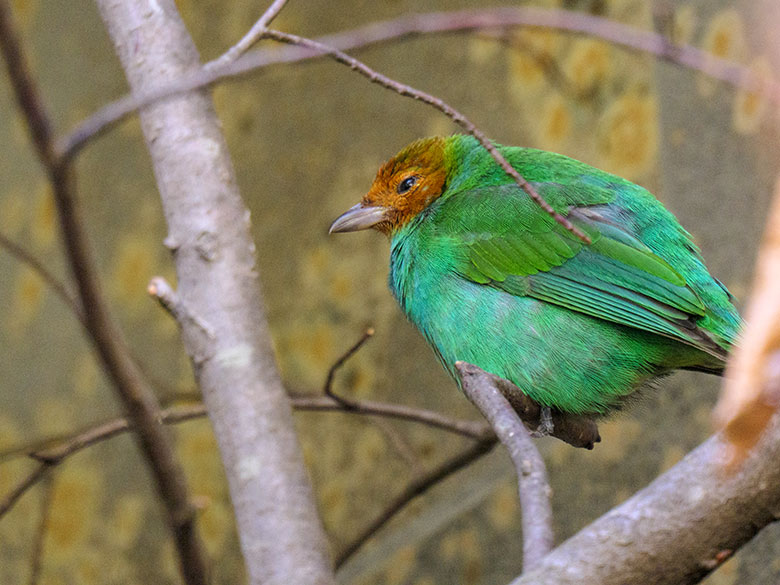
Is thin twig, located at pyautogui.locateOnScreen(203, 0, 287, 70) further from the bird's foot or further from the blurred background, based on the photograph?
the bird's foot

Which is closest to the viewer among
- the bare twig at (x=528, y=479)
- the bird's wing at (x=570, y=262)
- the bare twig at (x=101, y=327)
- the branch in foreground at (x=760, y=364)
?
the branch in foreground at (x=760, y=364)

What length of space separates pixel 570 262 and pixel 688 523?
1.26 m

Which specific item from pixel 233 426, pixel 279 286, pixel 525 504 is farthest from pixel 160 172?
pixel 279 286

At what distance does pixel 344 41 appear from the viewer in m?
1.16

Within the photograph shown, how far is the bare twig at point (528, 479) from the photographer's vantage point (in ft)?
4.03

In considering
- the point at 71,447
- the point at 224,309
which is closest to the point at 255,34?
the point at 224,309

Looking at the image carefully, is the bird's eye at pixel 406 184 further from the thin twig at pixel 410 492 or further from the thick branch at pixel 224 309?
the thick branch at pixel 224 309

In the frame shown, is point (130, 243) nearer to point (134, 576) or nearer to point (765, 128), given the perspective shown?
point (134, 576)

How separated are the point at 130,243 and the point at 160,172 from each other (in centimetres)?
268

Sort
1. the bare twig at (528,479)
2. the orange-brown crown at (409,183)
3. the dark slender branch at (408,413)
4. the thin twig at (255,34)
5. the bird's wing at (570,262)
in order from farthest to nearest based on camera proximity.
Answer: the orange-brown crown at (409,183)
the dark slender branch at (408,413)
the bird's wing at (570,262)
the thin twig at (255,34)
the bare twig at (528,479)

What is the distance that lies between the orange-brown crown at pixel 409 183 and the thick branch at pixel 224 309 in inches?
37.5

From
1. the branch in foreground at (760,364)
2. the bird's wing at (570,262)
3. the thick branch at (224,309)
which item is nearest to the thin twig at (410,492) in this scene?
the bird's wing at (570,262)

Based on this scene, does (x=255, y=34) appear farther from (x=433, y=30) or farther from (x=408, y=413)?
(x=408, y=413)

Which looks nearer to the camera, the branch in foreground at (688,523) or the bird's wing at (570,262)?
the branch in foreground at (688,523)
